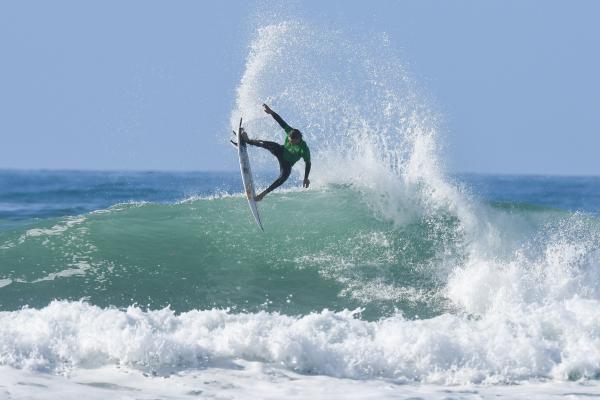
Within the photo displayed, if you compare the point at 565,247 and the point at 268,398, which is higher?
the point at 565,247

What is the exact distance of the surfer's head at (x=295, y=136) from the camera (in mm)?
10430

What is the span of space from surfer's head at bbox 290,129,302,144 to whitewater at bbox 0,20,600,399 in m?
2.00

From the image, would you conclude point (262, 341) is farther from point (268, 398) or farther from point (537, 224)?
point (537, 224)

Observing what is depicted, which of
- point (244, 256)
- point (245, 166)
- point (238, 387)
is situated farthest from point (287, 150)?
point (238, 387)

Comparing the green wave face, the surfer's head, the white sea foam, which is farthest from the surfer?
the white sea foam

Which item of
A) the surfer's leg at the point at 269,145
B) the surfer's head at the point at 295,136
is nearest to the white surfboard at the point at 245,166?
the surfer's leg at the point at 269,145

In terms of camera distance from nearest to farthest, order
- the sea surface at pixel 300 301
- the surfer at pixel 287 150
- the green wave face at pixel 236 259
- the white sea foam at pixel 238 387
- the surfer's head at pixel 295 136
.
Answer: the white sea foam at pixel 238 387 → the sea surface at pixel 300 301 → the green wave face at pixel 236 259 → the surfer's head at pixel 295 136 → the surfer at pixel 287 150

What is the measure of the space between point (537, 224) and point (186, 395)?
8545 mm

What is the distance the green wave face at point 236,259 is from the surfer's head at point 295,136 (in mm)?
1999

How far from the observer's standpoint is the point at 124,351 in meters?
7.63

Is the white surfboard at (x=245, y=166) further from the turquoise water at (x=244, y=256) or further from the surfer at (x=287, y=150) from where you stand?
the turquoise water at (x=244, y=256)

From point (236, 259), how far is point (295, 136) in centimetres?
236

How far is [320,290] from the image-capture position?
421 inches

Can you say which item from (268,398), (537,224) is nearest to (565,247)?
(537,224)
